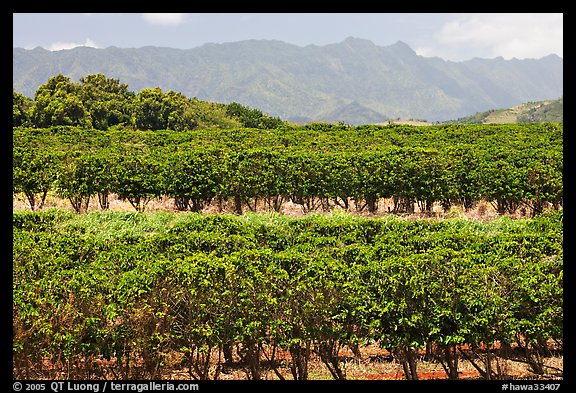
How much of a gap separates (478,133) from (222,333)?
2572cm

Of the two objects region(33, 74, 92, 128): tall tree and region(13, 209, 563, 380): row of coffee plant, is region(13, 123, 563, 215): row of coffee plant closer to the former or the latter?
region(13, 209, 563, 380): row of coffee plant

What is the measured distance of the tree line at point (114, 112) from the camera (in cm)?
4288

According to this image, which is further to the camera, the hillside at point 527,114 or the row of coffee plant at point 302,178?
the hillside at point 527,114

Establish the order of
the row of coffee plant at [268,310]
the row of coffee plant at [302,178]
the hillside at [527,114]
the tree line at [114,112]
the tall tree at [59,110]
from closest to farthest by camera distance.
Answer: the row of coffee plant at [268,310], the row of coffee plant at [302,178], the tall tree at [59,110], the tree line at [114,112], the hillside at [527,114]

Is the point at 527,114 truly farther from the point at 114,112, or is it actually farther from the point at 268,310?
the point at 268,310

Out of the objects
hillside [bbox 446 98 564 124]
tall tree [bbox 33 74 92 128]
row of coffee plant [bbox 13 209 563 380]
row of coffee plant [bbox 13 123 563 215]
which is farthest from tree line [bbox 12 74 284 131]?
hillside [bbox 446 98 564 124]

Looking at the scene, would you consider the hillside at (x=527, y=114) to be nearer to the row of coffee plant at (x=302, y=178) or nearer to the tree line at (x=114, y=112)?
the tree line at (x=114, y=112)

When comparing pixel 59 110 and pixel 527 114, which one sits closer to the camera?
pixel 59 110

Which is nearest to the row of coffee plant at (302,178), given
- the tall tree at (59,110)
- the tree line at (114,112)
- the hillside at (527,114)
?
the tall tree at (59,110)

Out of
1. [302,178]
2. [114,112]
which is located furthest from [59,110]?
[302,178]

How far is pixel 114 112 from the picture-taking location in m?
47.2

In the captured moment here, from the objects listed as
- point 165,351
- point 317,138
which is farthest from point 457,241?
point 317,138
